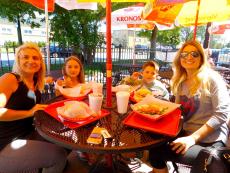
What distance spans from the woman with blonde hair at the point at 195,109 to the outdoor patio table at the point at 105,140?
0.40 meters

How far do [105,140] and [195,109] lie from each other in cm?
118

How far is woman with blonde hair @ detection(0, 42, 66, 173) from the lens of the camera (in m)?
1.76

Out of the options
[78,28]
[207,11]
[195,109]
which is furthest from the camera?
[78,28]

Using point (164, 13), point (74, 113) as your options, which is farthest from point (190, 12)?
point (74, 113)

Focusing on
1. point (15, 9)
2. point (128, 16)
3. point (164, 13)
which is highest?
point (15, 9)

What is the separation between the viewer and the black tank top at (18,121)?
2.01 meters

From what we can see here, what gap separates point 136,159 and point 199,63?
160 cm

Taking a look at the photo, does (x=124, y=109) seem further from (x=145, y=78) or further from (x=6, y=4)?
(x=6, y=4)

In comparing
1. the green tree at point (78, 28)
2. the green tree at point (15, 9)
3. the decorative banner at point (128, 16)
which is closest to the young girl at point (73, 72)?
the decorative banner at point (128, 16)

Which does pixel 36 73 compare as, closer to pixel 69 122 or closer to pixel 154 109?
pixel 69 122

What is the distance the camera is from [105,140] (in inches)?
58.0

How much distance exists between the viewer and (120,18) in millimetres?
6895

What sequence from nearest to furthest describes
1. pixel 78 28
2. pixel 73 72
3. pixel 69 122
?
pixel 69 122, pixel 73 72, pixel 78 28

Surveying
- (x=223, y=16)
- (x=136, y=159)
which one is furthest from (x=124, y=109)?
(x=223, y=16)
